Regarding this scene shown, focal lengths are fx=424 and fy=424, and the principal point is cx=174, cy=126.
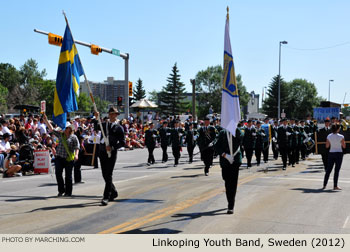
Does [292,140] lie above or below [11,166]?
above

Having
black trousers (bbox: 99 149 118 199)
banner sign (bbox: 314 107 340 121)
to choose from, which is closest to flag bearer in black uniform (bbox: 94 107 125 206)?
black trousers (bbox: 99 149 118 199)

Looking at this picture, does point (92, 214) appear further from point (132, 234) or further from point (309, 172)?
point (309, 172)

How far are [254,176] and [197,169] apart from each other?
2.93 meters

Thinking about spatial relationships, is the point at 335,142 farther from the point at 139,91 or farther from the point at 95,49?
the point at 139,91

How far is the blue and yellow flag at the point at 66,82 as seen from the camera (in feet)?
32.6

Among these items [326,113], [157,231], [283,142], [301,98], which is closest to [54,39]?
[283,142]

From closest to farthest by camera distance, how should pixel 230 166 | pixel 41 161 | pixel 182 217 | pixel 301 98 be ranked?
pixel 182 217, pixel 230 166, pixel 41 161, pixel 301 98

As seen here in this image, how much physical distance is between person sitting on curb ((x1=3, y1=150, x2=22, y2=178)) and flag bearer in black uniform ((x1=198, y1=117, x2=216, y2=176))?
22.2 ft

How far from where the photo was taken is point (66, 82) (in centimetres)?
1000

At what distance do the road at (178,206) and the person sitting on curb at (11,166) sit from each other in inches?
39.5

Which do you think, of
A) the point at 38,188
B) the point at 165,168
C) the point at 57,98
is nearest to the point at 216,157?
the point at 165,168

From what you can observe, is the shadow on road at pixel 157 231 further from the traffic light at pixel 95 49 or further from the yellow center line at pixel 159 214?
the traffic light at pixel 95 49

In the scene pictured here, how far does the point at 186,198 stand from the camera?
10086mm

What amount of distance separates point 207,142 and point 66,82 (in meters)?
6.76
